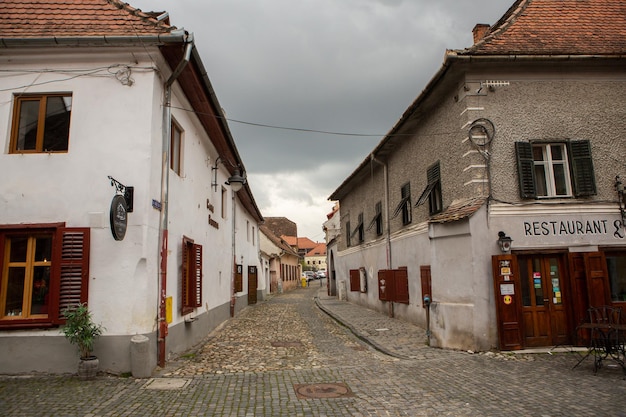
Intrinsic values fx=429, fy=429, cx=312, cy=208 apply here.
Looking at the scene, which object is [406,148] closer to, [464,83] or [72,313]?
[464,83]

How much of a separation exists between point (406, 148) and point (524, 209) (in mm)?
5402

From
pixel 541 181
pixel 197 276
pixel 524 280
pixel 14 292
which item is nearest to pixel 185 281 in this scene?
pixel 197 276

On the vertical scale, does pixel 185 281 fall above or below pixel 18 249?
below

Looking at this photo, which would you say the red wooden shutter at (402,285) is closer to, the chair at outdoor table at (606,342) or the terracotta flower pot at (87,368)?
the chair at outdoor table at (606,342)

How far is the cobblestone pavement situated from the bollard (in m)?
0.15

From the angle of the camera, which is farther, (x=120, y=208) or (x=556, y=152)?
(x=556, y=152)

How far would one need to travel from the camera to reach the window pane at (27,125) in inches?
303

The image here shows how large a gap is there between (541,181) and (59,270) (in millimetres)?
9923

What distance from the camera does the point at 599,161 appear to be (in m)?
9.76

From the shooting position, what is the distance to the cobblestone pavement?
5531 millimetres

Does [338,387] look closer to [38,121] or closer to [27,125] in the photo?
[38,121]

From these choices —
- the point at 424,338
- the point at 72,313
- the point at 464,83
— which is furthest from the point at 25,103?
the point at 424,338

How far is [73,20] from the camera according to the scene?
807 cm

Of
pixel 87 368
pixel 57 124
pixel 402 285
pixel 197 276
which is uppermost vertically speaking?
pixel 57 124
